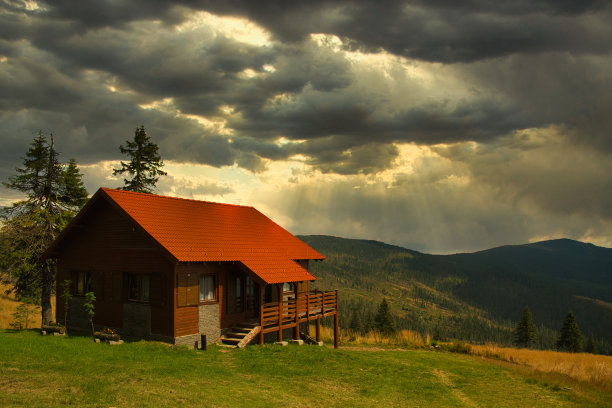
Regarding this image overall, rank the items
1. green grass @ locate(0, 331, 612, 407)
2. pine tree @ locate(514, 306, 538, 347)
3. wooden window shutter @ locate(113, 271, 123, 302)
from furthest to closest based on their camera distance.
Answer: pine tree @ locate(514, 306, 538, 347)
wooden window shutter @ locate(113, 271, 123, 302)
green grass @ locate(0, 331, 612, 407)

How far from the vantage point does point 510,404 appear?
54.2 feet

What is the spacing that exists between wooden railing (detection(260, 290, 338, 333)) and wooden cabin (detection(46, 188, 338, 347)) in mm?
70

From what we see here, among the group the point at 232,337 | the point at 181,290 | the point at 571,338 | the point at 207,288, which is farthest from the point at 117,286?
the point at 571,338

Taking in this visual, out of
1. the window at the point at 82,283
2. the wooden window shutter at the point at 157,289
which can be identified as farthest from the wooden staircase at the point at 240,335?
the window at the point at 82,283

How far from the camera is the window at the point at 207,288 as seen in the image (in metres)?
23.5

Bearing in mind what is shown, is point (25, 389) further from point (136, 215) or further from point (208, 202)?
point (208, 202)

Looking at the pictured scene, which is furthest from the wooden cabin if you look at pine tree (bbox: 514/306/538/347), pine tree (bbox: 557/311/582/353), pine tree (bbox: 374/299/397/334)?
pine tree (bbox: 514/306/538/347)

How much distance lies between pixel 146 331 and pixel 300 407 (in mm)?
12456

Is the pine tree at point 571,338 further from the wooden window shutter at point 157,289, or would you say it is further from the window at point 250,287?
the wooden window shutter at point 157,289

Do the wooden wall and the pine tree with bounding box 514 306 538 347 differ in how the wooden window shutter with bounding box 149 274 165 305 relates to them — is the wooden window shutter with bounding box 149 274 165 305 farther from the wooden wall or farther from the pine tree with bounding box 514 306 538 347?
the pine tree with bounding box 514 306 538 347

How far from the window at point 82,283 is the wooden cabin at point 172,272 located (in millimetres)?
61

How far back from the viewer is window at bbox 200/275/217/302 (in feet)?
77.0

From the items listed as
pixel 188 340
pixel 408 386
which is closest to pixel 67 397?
pixel 188 340

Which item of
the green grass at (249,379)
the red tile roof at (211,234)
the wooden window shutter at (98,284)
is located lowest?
the green grass at (249,379)
